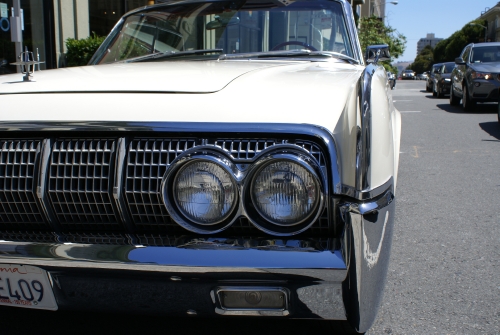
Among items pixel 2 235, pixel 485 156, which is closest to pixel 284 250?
pixel 2 235

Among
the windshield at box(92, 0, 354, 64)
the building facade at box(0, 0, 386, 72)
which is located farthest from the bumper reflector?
the building facade at box(0, 0, 386, 72)

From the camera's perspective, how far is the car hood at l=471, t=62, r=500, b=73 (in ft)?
37.9

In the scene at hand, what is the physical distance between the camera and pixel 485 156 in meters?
6.43

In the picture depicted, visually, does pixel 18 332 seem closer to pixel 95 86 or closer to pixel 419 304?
pixel 95 86

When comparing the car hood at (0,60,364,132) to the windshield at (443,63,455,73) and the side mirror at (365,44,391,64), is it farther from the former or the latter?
the windshield at (443,63,455,73)

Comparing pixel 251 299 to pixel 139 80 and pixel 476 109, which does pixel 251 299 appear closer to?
pixel 139 80

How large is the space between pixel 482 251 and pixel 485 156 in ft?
11.6

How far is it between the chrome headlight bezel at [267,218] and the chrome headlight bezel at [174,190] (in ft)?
0.13

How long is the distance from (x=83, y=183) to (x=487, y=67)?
11.7 metres

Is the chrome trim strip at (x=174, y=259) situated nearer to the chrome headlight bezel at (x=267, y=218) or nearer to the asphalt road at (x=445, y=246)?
the chrome headlight bezel at (x=267, y=218)

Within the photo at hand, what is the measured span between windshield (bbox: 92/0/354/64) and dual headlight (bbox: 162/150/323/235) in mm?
1513

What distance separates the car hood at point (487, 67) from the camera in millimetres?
11562

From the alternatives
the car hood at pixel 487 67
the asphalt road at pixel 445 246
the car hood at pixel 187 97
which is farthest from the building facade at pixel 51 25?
the car hood at pixel 187 97

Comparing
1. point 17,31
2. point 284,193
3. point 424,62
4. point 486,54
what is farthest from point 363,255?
point 424,62
